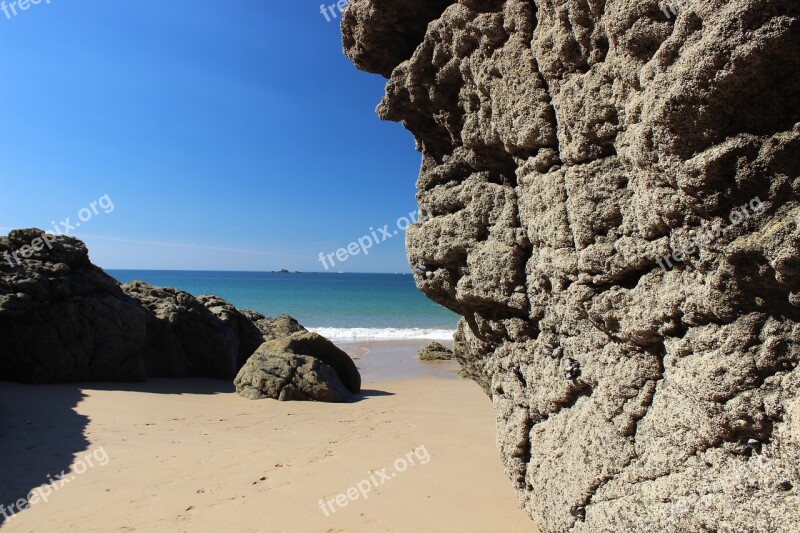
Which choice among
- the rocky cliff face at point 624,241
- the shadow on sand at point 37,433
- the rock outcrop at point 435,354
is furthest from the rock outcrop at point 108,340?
the rock outcrop at point 435,354

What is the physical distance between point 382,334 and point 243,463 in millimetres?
20573

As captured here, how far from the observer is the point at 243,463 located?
5512 millimetres

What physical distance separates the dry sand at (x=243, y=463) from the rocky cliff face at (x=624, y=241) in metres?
1.18

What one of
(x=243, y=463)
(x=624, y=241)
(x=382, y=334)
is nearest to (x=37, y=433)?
(x=243, y=463)

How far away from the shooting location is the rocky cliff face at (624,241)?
2053mm

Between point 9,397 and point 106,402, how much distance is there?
1.28 metres

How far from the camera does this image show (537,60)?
10.2ft

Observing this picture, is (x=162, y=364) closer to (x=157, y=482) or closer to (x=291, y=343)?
(x=291, y=343)

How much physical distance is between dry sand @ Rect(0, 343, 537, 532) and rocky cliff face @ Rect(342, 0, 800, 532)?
1181 millimetres

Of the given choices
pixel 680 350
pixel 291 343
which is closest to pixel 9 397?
pixel 291 343

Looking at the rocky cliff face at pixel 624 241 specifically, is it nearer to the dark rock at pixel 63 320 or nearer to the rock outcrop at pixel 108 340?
the rock outcrop at pixel 108 340

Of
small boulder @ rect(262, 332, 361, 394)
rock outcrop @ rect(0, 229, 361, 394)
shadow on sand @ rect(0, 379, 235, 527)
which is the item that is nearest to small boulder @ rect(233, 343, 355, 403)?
rock outcrop @ rect(0, 229, 361, 394)

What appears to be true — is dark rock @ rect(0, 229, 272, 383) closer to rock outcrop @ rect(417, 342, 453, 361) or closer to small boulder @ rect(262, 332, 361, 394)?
small boulder @ rect(262, 332, 361, 394)

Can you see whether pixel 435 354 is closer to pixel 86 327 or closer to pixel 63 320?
pixel 86 327
